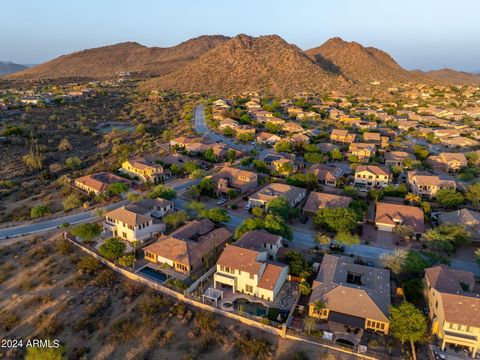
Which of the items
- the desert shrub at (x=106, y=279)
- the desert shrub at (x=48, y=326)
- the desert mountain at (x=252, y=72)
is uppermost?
the desert mountain at (x=252, y=72)

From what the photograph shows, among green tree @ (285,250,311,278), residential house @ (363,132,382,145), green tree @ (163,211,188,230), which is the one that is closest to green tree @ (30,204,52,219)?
green tree @ (163,211,188,230)

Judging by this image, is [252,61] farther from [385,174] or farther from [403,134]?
[385,174]

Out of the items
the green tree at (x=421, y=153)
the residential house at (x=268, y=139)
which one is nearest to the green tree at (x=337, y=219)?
the green tree at (x=421, y=153)

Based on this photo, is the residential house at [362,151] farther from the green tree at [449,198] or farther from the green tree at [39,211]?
the green tree at [39,211]

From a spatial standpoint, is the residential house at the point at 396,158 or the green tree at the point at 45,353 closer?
the green tree at the point at 45,353

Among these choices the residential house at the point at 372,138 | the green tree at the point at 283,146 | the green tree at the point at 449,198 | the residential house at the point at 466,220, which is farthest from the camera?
the residential house at the point at 372,138

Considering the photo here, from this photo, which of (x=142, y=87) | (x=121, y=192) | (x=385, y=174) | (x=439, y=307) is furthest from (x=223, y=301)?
(x=142, y=87)

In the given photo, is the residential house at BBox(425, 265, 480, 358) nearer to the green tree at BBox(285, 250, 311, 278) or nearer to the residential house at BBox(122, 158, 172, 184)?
the green tree at BBox(285, 250, 311, 278)

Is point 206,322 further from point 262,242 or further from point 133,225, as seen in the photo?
point 133,225
